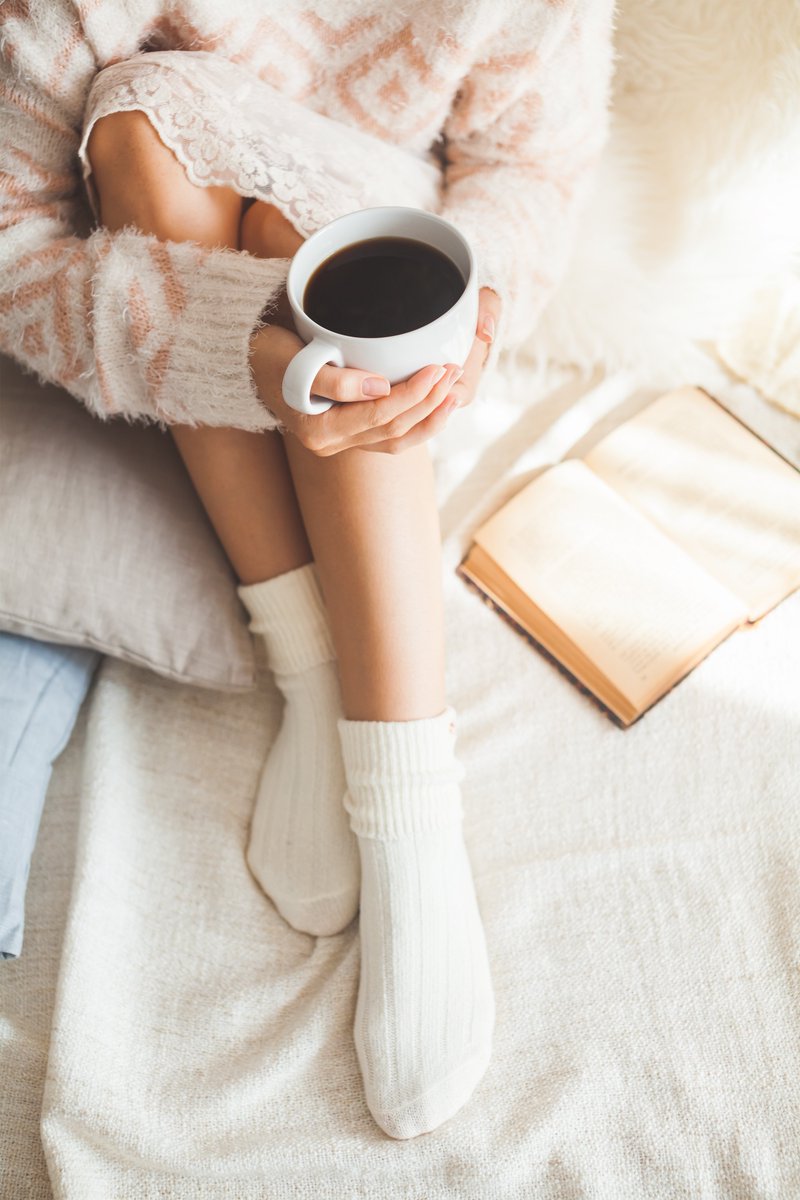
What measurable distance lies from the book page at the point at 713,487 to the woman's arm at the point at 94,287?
1.35 feet

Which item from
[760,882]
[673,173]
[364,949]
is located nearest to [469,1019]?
[364,949]

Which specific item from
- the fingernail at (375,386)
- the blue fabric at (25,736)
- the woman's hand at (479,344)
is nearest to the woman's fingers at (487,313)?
the woman's hand at (479,344)

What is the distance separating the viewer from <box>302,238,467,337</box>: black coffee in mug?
487 mm

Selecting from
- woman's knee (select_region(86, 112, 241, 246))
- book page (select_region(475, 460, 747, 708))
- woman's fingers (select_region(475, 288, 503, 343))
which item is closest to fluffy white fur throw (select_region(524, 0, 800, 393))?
book page (select_region(475, 460, 747, 708))

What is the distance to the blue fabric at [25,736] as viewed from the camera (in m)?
0.67

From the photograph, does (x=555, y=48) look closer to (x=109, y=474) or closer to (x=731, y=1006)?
(x=109, y=474)

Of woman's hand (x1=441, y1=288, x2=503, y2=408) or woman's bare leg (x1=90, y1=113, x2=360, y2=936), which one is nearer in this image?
woman's hand (x1=441, y1=288, x2=503, y2=408)

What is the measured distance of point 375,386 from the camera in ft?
1.55

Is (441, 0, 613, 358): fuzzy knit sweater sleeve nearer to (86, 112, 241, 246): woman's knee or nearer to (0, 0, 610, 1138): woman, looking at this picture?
(0, 0, 610, 1138): woman

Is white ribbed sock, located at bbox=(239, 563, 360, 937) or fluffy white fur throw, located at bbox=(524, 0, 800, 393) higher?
fluffy white fur throw, located at bbox=(524, 0, 800, 393)

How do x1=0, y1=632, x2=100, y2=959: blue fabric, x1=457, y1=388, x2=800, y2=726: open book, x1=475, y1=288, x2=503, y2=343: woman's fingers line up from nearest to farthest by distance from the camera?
x1=475, y1=288, x2=503, y2=343: woman's fingers
x1=0, y1=632, x2=100, y2=959: blue fabric
x1=457, y1=388, x2=800, y2=726: open book

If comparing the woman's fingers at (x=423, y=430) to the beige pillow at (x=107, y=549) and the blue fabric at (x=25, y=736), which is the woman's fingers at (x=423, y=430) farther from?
the blue fabric at (x=25, y=736)

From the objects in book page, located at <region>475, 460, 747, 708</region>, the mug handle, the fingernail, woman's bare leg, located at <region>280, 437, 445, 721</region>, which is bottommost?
book page, located at <region>475, 460, 747, 708</region>

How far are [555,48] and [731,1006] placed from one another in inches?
28.7
